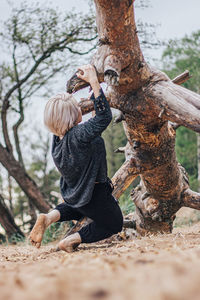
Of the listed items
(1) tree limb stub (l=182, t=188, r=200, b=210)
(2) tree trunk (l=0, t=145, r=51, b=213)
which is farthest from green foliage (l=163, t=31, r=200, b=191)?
(1) tree limb stub (l=182, t=188, r=200, b=210)

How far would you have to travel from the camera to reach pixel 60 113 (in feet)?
8.11

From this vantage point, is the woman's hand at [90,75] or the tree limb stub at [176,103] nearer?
the tree limb stub at [176,103]

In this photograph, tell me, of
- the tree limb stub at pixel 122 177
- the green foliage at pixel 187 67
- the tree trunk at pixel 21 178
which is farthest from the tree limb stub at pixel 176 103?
the green foliage at pixel 187 67

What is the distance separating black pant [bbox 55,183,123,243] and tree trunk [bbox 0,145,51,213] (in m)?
5.23

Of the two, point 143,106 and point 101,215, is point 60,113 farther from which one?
point 101,215

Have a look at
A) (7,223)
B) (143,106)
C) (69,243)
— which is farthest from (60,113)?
(7,223)

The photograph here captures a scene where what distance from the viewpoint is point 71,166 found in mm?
2506

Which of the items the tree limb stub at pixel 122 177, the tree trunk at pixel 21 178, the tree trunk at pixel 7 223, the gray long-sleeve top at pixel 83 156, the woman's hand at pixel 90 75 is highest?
the woman's hand at pixel 90 75

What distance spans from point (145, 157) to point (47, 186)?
36.2 ft

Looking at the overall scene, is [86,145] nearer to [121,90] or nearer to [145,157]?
[121,90]

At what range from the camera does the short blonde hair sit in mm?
2471

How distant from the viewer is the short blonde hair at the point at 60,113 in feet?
8.11

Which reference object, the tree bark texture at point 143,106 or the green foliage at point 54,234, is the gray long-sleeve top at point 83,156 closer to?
the tree bark texture at point 143,106

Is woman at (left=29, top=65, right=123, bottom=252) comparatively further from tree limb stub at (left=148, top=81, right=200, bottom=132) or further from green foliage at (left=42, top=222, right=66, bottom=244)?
green foliage at (left=42, top=222, right=66, bottom=244)
